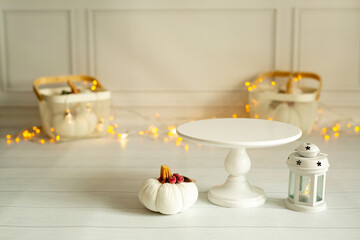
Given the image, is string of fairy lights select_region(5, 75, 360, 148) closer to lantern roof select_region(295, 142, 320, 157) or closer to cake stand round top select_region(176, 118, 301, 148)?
cake stand round top select_region(176, 118, 301, 148)

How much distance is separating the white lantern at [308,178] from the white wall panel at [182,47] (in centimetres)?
200

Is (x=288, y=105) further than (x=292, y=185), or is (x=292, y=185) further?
(x=288, y=105)

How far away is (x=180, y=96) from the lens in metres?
4.16

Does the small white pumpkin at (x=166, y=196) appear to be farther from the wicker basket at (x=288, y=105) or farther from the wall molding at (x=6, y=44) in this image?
the wall molding at (x=6, y=44)

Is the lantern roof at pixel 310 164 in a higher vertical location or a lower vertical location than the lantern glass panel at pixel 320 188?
higher

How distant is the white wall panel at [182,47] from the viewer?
403 cm

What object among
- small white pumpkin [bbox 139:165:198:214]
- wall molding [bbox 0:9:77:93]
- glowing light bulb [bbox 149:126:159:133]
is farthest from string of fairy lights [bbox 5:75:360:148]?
small white pumpkin [bbox 139:165:198:214]

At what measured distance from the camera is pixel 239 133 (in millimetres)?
2225

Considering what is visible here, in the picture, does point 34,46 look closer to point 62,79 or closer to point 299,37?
point 62,79

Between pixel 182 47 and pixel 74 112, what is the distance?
113 cm

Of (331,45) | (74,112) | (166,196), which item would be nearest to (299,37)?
(331,45)

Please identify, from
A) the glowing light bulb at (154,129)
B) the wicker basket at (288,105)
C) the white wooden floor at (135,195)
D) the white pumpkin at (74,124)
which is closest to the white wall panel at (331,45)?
the wicker basket at (288,105)

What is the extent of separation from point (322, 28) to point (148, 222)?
263cm

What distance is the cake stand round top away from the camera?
208 centimetres
